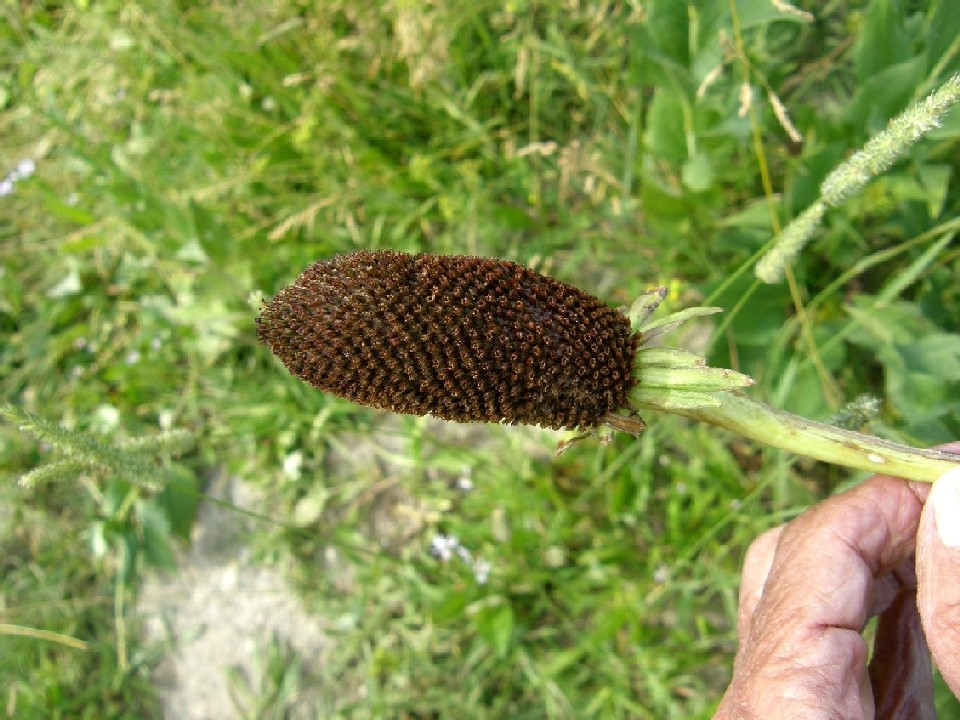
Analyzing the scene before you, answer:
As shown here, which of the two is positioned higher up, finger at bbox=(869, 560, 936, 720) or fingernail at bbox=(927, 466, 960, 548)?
fingernail at bbox=(927, 466, 960, 548)

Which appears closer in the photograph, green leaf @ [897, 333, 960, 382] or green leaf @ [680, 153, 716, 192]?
green leaf @ [897, 333, 960, 382]

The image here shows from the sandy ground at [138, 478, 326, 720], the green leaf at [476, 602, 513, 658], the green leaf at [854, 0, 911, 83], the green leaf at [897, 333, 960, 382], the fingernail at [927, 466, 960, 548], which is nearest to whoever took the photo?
the fingernail at [927, 466, 960, 548]

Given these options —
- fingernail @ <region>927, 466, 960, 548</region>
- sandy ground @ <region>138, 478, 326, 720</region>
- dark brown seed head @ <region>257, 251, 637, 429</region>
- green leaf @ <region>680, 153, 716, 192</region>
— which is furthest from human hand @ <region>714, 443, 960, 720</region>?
sandy ground @ <region>138, 478, 326, 720</region>

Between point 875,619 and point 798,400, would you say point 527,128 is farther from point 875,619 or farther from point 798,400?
Result: point 875,619

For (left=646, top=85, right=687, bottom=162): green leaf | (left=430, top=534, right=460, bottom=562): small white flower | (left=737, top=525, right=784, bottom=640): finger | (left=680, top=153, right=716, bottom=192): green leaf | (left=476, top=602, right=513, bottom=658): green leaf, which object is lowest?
(left=476, top=602, right=513, bottom=658): green leaf

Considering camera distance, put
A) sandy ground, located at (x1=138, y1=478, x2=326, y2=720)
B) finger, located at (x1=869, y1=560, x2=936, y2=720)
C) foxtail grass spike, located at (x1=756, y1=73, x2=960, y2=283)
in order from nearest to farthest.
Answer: foxtail grass spike, located at (x1=756, y1=73, x2=960, y2=283), finger, located at (x1=869, y1=560, x2=936, y2=720), sandy ground, located at (x1=138, y1=478, x2=326, y2=720)

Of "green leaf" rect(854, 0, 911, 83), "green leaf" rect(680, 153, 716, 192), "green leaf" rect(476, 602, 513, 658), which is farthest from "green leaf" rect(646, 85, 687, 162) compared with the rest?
"green leaf" rect(476, 602, 513, 658)

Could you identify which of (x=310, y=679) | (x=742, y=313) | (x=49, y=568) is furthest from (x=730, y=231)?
(x=49, y=568)

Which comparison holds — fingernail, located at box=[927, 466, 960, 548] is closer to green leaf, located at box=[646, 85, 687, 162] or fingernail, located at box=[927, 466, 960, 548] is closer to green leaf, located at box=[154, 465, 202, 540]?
green leaf, located at box=[646, 85, 687, 162]
